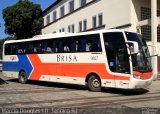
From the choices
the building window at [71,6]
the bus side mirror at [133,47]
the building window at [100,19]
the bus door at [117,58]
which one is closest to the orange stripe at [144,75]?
the bus door at [117,58]

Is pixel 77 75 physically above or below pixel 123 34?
below

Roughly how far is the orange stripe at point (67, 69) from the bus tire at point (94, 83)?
0.35m

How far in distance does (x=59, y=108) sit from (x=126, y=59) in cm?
592

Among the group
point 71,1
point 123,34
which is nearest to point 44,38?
point 123,34

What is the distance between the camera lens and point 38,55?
21.9 m

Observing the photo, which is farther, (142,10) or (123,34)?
(142,10)

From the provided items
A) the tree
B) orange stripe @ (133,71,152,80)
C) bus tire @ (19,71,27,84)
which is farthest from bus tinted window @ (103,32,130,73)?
the tree

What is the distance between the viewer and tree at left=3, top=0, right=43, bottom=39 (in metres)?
59.0

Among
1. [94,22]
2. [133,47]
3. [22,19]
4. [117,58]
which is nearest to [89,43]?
[117,58]

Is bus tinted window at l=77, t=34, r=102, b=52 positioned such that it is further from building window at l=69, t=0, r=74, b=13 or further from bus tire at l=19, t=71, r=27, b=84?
building window at l=69, t=0, r=74, b=13

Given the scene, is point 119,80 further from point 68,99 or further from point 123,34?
point 68,99

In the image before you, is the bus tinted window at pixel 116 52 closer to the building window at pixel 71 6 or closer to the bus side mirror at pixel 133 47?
the bus side mirror at pixel 133 47

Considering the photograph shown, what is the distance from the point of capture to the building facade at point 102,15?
3327 cm

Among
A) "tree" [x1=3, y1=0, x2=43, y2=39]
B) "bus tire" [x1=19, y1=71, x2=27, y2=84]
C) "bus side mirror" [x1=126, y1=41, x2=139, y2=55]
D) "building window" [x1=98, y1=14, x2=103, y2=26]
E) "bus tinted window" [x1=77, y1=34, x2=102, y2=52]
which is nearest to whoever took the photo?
"bus side mirror" [x1=126, y1=41, x2=139, y2=55]
